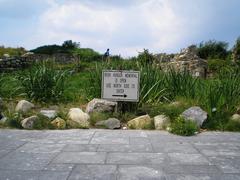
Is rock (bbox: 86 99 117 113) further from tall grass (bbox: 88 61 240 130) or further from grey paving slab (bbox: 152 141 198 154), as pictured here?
grey paving slab (bbox: 152 141 198 154)

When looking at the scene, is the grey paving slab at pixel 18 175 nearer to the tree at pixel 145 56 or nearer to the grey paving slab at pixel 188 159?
the grey paving slab at pixel 188 159

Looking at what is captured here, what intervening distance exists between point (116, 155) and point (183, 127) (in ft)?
6.82

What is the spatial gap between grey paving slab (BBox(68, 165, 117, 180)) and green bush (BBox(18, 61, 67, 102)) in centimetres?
502

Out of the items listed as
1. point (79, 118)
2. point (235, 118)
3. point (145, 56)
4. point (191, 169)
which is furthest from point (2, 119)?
point (145, 56)

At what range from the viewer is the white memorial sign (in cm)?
844

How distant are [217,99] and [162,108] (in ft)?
3.72

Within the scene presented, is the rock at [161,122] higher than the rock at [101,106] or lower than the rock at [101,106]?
lower

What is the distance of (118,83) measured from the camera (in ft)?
27.9

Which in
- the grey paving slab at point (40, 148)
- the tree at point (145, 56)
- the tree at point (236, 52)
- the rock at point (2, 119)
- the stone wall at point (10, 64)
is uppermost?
the tree at point (236, 52)

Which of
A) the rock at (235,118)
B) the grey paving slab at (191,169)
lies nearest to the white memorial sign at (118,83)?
the rock at (235,118)

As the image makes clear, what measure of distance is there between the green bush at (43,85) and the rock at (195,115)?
134 inches

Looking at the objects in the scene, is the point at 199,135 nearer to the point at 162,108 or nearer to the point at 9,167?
the point at 162,108

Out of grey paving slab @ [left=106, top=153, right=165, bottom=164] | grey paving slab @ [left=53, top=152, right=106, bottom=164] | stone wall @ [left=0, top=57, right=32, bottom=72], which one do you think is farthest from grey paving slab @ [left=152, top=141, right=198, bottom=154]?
stone wall @ [left=0, top=57, right=32, bottom=72]

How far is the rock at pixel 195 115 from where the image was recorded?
24.5 feet
